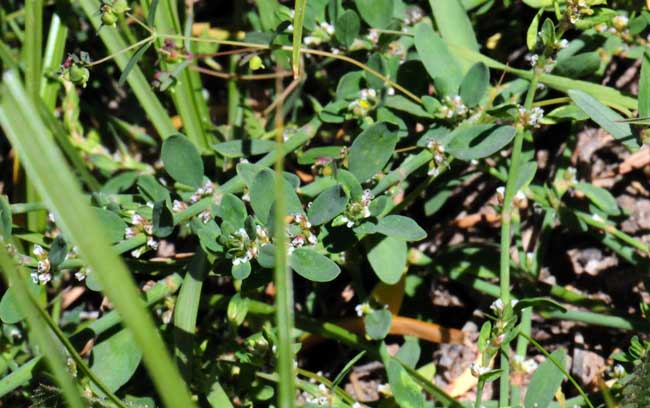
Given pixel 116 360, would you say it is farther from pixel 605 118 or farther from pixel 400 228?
pixel 605 118

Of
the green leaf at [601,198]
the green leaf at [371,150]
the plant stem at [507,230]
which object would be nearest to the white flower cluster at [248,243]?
the green leaf at [371,150]

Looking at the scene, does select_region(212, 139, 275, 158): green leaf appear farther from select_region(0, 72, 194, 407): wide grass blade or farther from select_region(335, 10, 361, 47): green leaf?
select_region(0, 72, 194, 407): wide grass blade

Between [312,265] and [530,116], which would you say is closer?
[312,265]

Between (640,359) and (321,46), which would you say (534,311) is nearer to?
(640,359)

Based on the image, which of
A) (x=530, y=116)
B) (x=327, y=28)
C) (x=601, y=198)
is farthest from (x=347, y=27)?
(x=601, y=198)

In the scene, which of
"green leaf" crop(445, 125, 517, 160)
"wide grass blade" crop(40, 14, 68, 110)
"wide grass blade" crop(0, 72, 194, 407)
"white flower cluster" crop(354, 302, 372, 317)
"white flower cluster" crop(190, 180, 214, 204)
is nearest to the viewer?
"wide grass blade" crop(0, 72, 194, 407)

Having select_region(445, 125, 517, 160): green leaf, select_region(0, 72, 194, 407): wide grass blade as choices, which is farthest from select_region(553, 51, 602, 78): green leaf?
select_region(0, 72, 194, 407): wide grass blade
